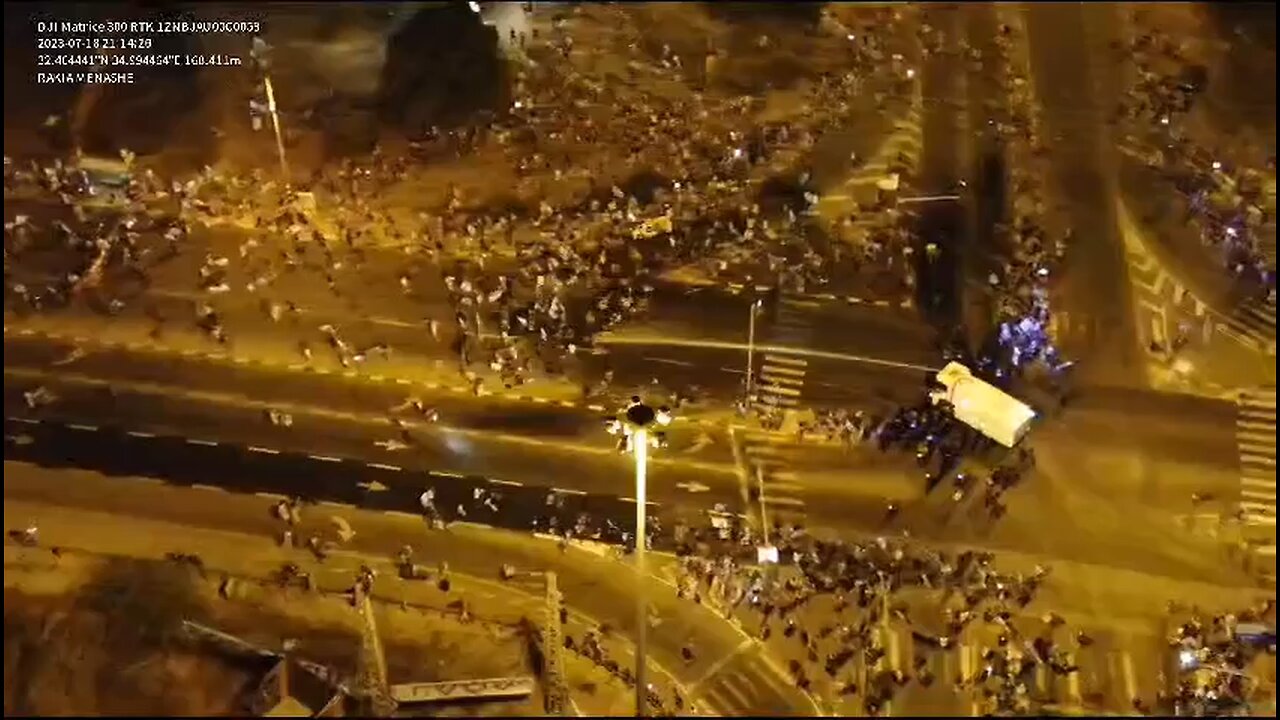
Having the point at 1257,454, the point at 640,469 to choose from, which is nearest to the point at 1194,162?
the point at 1257,454

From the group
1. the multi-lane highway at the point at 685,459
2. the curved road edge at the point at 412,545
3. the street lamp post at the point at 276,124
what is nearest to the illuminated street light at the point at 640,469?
the multi-lane highway at the point at 685,459

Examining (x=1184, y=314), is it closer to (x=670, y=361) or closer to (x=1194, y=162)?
(x=1194, y=162)

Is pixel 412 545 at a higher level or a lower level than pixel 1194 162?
lower

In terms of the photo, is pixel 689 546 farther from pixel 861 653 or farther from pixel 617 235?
pixel 617 235

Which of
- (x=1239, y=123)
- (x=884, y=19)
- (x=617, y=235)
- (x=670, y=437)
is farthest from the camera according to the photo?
(x=884, y=19)

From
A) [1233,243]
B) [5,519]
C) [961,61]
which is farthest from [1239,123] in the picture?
[5,519]

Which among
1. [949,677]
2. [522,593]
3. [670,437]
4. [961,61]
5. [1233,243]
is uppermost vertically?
[961,61]

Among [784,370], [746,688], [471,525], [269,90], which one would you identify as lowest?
[746,688]
